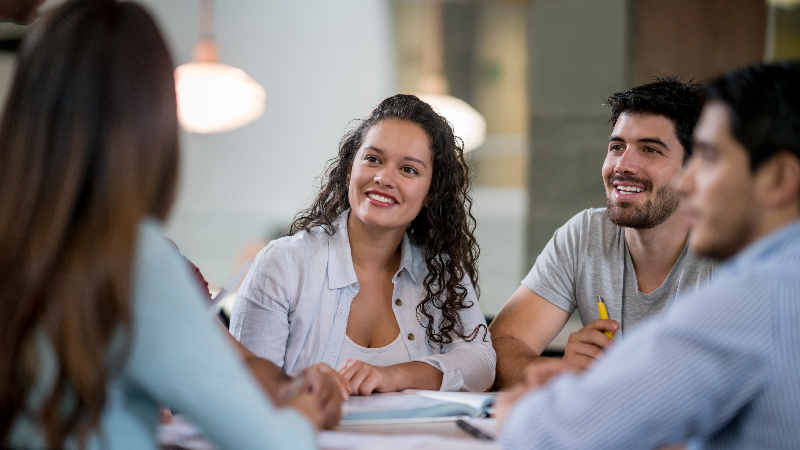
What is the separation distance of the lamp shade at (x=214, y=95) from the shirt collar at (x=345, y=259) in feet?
5.05

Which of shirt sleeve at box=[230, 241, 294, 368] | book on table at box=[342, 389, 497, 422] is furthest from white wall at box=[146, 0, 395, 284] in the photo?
book on table at box=[342, 389, 497, 422]

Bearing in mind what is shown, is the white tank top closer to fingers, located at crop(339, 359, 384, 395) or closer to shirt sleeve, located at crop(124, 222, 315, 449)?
fingers, located at crop(339, 359, 384, 395)

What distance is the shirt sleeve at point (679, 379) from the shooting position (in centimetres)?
71

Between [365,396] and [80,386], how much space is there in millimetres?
776

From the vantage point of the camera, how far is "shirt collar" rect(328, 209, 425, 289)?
188 cm

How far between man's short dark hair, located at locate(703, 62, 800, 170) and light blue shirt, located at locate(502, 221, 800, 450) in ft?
0.34

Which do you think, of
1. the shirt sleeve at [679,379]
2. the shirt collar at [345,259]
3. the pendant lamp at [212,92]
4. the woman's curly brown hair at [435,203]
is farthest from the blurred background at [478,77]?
the shirt sleeve at [679,379]

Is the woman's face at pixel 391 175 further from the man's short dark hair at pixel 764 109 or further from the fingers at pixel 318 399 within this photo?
the man's short dark hair at pixel 764 109

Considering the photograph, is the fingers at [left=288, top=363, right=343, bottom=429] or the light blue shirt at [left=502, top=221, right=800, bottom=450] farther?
the fingers at [left=288, top=363, right=343, bottom=429]

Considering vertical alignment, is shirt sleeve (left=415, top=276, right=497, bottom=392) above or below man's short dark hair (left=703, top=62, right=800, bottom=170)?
below

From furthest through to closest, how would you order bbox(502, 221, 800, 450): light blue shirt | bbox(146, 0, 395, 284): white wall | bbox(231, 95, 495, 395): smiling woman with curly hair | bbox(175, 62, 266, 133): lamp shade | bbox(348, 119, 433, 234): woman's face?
1. bbox(146, 0, 395, 284): white wall
2. bbox(175, 62, 266, 133): lamp shade
3. bbox(348, 119, 433, 234): woman's face
4. bbox(231, 95, 495, 395): smiling woman with curly hair
5. bbox(502, 221, 800, 450): light blue shirt

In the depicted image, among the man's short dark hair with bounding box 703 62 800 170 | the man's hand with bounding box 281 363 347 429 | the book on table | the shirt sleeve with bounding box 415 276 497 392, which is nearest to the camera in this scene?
the man's short dark hair with bounding box 703 62 800 170

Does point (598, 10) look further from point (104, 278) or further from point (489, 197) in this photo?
point (104, 278)

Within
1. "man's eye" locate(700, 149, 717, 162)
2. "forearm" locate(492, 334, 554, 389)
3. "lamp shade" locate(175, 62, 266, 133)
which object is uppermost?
"lamp shade" locate(175, 62, 266, 133)
